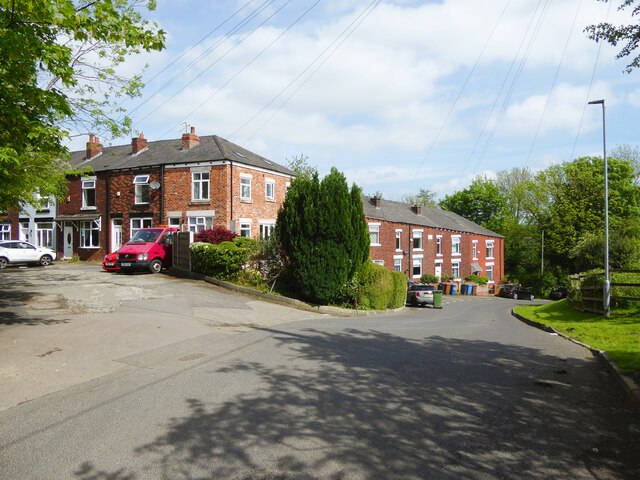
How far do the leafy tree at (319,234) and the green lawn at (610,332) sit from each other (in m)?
7.54

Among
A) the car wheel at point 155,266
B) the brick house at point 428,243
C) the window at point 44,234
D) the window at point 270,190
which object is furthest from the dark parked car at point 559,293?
the window at point 44,234

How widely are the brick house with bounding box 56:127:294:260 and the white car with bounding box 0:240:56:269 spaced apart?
4.08 meters

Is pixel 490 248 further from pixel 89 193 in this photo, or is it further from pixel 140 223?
pixel 89 193

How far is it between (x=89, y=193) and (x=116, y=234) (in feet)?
12.6

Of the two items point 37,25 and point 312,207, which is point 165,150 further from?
point 37,25

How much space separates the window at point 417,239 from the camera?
4703 centimetres

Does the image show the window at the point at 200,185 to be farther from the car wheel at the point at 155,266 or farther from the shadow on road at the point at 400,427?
the shadow on road at the point at 400,427

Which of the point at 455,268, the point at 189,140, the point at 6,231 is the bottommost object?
the point at 455,268

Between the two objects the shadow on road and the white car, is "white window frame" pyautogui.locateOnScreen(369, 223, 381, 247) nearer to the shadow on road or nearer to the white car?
the white car

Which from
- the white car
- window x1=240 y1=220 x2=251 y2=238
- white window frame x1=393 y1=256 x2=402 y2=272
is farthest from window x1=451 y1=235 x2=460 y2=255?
the white car

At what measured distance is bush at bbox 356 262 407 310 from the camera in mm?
19828

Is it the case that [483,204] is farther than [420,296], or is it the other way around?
[483,204]

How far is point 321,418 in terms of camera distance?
5.30 meters

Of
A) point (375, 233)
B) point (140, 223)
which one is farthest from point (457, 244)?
point (140, 223)
